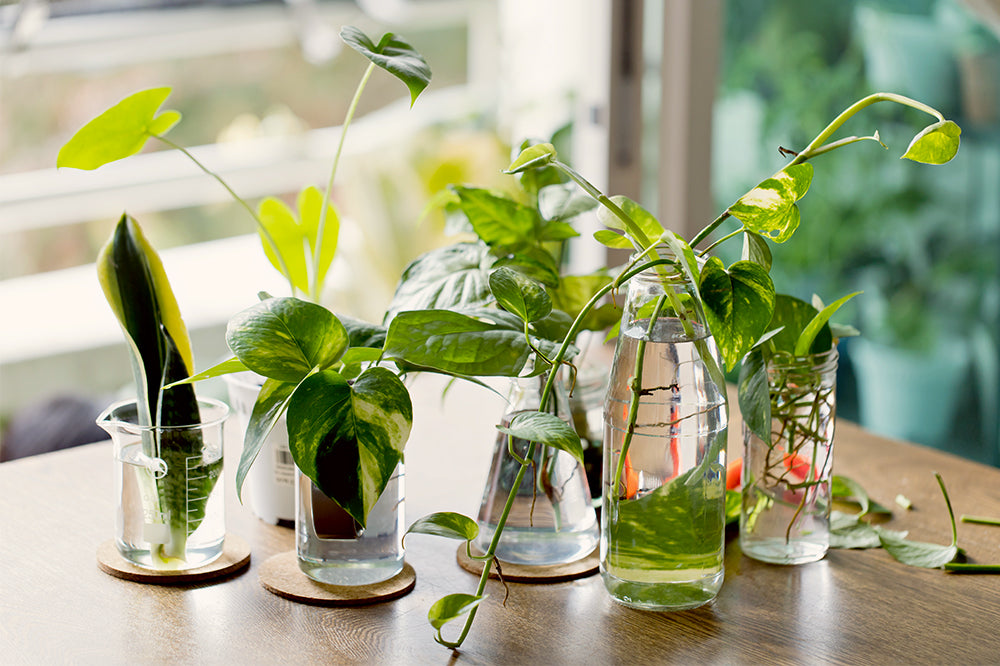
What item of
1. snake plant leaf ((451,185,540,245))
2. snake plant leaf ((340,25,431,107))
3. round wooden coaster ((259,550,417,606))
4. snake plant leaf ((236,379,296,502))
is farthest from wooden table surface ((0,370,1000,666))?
snake plant leaf ((340,25,431,107))

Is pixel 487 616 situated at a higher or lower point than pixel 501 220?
lower

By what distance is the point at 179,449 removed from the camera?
2.36 ft

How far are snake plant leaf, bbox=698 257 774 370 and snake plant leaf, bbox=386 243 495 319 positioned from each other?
6.6 inches

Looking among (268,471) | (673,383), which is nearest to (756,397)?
(673,383)

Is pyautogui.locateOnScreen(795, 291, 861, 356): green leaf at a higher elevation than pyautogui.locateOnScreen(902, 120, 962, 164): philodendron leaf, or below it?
below

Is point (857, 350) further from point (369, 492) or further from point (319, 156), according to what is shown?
point (369, 492)

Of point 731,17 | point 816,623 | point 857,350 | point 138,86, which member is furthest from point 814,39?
point 816,623

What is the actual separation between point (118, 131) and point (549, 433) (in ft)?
1.24

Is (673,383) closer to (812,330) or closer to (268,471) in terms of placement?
(812,330)

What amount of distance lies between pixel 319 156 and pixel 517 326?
1.99m

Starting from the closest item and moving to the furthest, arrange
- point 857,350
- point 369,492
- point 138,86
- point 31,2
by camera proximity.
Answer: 1. point 369,492
2. point 31,2
3. point 857,350
4. point 138,86

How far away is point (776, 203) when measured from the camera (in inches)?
25.9

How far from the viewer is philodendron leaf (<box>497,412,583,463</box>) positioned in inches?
24.0

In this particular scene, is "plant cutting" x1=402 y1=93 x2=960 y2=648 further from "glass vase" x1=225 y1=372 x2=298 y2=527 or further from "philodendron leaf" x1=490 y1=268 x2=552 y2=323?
"glass vase" x1=225 y1=372 x2=298 y2=527
